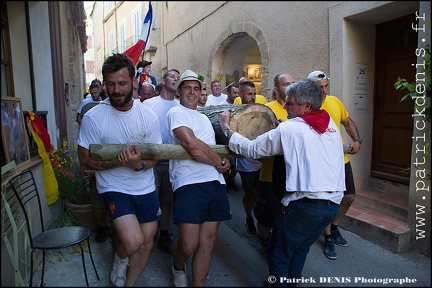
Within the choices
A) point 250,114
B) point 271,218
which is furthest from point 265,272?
point 250,114

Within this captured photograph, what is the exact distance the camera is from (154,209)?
2.62m

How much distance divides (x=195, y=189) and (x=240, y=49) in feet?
17.8

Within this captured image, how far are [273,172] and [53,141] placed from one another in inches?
121

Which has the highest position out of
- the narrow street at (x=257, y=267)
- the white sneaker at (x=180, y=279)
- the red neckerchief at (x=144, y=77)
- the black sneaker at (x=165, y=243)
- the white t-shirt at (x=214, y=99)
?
the red neckerchief at (x=144, y=77)

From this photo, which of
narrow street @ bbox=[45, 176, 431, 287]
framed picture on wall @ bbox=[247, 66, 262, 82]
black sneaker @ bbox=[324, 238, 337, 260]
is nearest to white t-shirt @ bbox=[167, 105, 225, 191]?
narrow street @ bbox=[45, 176, 431, 287]

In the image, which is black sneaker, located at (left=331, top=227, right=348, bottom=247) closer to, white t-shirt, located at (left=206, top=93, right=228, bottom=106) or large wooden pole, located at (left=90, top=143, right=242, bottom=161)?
large wooden pole, located at (left=90, top=143, right=242, bottom=161)

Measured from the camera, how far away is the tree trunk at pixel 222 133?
7.84 feet

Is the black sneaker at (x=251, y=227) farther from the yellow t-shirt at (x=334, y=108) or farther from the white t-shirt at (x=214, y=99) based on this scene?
the white t-shirt at (x=214, y=99)

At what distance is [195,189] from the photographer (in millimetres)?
2516

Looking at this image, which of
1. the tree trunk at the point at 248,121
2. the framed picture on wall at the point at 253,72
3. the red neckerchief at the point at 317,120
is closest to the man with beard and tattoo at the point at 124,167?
the tree trunk at the point at 248,121

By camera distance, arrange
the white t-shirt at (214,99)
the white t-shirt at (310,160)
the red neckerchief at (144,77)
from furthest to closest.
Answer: the white t-shirt at (214,99) < the red neckerchief at (144,77) < the white t-shirt at (310,160)

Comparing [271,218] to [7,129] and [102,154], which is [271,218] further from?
[7,129]

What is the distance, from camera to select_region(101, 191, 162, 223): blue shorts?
2.38m

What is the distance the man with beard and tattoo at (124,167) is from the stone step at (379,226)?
97.6 inches
